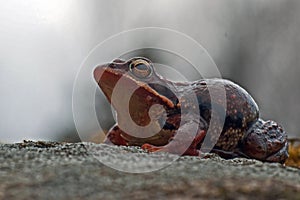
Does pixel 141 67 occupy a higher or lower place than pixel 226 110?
higher

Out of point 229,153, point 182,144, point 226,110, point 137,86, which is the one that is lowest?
point 229,153

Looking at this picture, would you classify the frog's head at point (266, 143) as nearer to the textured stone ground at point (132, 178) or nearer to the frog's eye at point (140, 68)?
the frog's eye at point (140, 68)

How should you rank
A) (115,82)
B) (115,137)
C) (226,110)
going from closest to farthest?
(115,82) → (226,110) → (115,137)

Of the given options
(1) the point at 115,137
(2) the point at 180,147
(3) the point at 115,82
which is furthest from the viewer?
(1) the point at 115,137

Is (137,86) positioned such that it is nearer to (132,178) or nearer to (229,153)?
(229,153)

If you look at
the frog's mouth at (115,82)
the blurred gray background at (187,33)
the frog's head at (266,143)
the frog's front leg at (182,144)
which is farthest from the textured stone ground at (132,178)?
the blurred gray background at (187,33)

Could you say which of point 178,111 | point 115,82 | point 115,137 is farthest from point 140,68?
point 115,137

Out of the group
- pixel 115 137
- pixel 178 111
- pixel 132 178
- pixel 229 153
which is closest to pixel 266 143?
pixel 229 153

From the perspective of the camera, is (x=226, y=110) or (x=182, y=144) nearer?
(x=182, y=144)

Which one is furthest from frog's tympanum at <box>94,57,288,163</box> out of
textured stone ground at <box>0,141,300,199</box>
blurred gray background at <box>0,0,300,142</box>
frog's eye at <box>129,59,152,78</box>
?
blurred gray background at <box>0,0,300,142</box>
